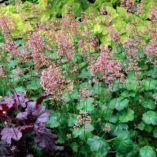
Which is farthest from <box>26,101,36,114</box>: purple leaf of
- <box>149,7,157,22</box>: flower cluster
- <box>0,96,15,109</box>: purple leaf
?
<box>149,7,157,22</box>: flower cluster

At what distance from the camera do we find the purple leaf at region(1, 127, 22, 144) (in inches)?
108

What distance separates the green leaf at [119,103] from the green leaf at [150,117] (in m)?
0.17

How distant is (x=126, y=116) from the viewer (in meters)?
3.17

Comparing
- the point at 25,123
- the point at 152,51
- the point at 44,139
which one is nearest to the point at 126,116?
the point at 152,51

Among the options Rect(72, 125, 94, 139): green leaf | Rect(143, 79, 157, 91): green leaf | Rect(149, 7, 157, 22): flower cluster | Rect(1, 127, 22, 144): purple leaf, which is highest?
Rect(149, 7, 157, 22): flower cluster

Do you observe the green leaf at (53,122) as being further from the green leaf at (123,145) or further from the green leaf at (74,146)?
the green leaf at (123,145)

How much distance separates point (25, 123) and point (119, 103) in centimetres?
78

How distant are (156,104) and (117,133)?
1.40ft

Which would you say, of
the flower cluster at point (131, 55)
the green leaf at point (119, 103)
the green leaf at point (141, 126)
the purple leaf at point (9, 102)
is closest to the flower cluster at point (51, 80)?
the purple leaf at point (9, 102)

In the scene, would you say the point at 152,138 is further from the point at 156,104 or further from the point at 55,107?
the point at 55,107

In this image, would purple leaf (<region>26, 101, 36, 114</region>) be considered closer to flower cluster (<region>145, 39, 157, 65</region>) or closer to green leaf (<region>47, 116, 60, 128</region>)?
green leaf (<region>47, 116, 60, 128</region>)

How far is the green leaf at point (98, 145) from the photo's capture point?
2939 millimetres

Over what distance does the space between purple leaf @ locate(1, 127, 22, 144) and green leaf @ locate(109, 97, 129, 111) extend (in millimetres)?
820

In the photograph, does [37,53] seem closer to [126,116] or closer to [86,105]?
[86,105]
